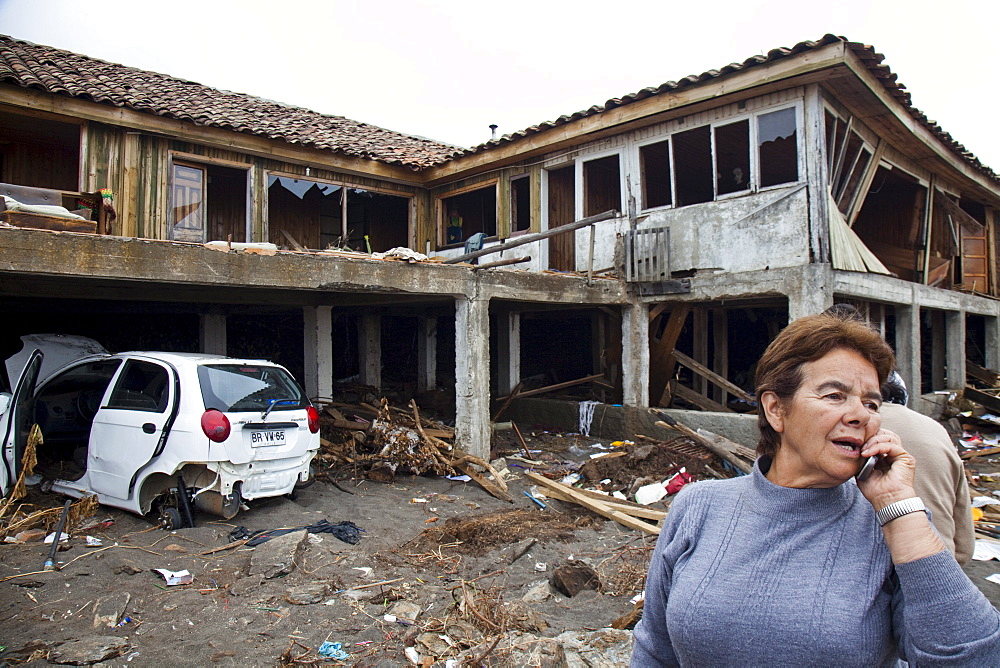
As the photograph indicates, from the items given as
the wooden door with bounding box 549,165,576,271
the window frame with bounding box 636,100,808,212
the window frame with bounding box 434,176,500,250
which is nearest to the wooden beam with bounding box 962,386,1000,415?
the window frame with bounding box 636,100,808,212

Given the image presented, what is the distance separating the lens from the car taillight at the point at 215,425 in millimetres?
5680

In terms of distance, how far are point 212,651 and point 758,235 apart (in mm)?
9028

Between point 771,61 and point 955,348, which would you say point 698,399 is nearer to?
point 771,61

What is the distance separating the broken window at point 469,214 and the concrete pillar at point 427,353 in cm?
203

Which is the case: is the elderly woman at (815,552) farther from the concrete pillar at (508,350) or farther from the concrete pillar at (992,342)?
the concrete pillar at (992,342)

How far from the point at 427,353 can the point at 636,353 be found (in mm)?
5508

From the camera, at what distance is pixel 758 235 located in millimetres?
9711

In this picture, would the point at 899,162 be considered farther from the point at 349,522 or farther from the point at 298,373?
the point at 298,373

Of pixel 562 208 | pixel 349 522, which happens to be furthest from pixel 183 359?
pixel 562 208

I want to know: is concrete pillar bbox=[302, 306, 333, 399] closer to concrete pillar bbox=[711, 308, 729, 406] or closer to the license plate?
the license plate

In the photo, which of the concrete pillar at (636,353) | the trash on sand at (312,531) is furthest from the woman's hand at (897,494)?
the concrete pillar at (636,353)

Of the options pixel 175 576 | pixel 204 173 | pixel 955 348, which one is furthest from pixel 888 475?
pixel 955 348

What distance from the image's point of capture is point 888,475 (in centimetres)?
146

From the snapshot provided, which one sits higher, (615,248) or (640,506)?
(615,248)
